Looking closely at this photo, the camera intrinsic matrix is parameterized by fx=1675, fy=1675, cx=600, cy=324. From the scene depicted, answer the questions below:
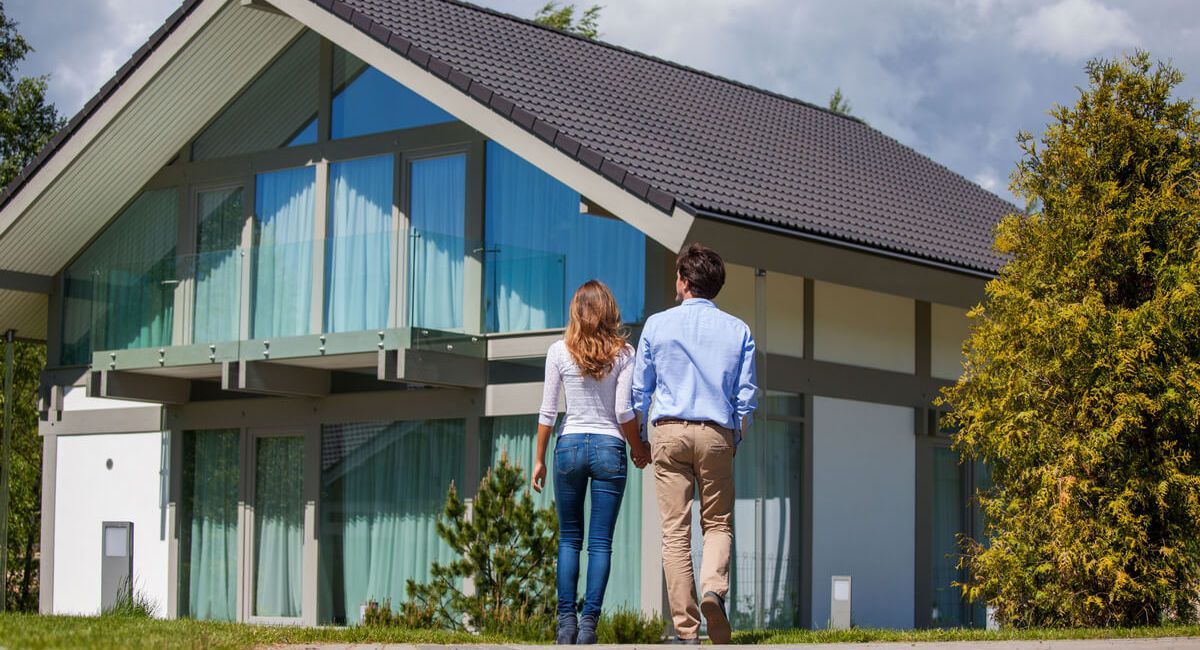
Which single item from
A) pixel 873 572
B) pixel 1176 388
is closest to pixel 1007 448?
pixel 1176 388

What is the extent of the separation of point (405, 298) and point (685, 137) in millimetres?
3263

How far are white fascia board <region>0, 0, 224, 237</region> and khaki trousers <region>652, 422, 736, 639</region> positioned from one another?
1028cm

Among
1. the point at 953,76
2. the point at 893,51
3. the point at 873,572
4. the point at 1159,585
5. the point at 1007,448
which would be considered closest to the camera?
the point at 1159,585

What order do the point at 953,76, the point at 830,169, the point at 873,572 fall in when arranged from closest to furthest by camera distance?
the point at 873,572, the point at 830,169, the point at 953,76

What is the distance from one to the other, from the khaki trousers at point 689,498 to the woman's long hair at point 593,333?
0.49 m

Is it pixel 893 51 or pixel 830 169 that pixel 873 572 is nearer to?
pixel 830 169

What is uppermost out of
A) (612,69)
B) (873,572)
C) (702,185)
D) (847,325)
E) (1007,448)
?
(612,69)

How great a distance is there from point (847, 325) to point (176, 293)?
7.04 metres

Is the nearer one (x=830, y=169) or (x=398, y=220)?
(x=398, y=220)

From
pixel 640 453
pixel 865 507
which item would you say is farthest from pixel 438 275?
pixel 640 453

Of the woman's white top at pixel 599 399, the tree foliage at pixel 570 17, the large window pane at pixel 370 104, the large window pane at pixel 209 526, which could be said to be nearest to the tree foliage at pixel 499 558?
the woman's white top at pixel 599 399

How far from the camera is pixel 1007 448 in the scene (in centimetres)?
1198

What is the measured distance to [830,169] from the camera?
19.1 m

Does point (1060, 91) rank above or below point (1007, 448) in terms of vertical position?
above
